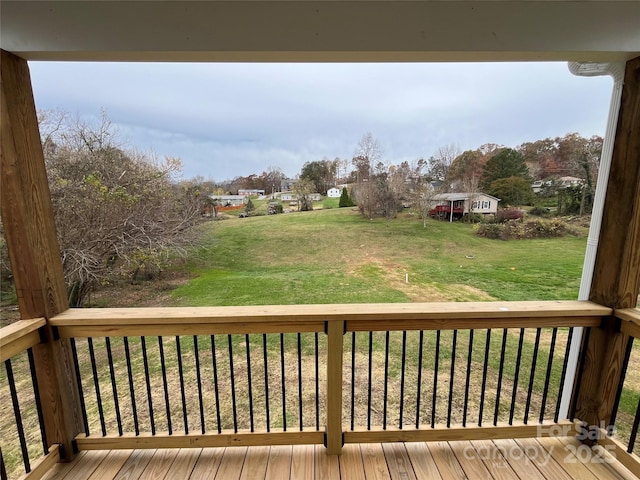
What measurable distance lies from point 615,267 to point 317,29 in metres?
2.07

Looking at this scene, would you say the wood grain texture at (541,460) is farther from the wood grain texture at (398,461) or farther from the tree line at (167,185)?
the tree line at (167,185)

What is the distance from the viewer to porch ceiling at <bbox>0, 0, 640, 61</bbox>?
125cm

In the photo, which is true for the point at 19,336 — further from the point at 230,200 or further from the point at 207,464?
the point at 230,200

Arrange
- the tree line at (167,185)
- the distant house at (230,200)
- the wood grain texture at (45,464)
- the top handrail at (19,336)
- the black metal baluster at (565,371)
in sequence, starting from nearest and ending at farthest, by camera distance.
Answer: the top handrail at (19,336)
the wood grain texture at (45,464)
the black metal baluster at (565,371)
the tree line at (167,185)
the distant house at (230,200)

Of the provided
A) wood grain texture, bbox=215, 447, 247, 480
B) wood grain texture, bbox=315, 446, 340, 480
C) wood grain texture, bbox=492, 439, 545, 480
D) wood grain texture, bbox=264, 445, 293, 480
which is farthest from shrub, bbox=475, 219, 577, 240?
wood grain texture, bbox=215, 447, 247, 480

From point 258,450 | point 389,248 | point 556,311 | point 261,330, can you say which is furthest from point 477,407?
point 261,330

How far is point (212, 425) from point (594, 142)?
10.5 feet

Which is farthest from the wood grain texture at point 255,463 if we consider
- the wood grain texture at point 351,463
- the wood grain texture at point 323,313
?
the wood grain texture at point 323,313

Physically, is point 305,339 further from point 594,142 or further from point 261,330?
point 594,142

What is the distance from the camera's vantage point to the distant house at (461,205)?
192 centimetres

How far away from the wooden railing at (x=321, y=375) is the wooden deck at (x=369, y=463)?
53 millimetres

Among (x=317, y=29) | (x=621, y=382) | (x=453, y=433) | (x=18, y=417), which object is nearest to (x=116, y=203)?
(x=18, y=417)

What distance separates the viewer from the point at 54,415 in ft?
4.82

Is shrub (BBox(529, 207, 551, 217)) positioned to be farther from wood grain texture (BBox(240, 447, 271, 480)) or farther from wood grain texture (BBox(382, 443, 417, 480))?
wood grain texture (BBox(240, 447, 271, 480))
